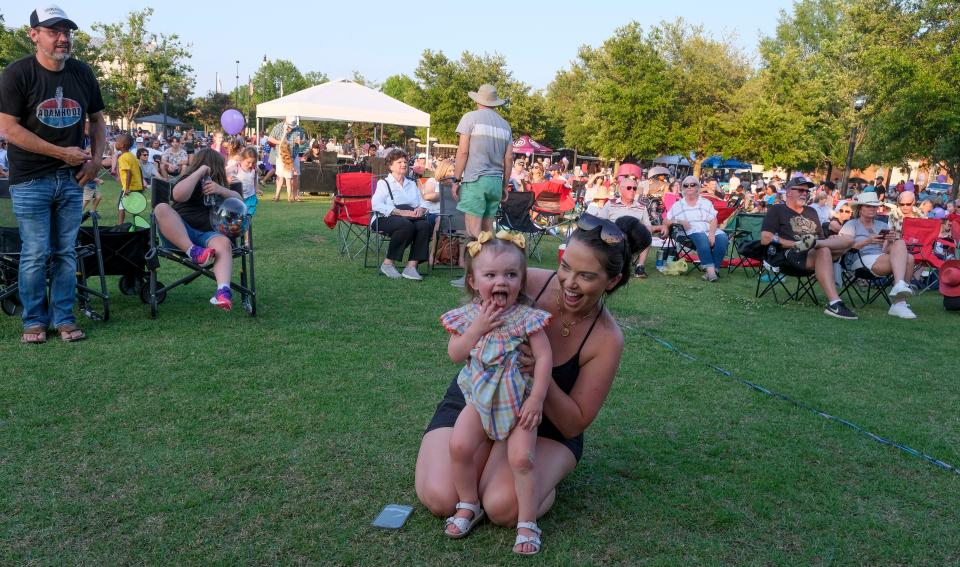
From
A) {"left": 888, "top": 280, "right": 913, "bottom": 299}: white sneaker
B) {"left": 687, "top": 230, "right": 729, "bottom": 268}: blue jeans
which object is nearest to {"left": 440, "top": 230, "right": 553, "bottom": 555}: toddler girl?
{"left": 888, "top": 280, "right": 913, "bottom": 299}: white sneaker

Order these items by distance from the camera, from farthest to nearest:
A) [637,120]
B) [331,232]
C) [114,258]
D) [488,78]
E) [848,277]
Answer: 1. [488,78]
2. [637,120]
3. [331,232]
4. [848,277]
5. [114,258]

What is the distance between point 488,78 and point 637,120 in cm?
1413

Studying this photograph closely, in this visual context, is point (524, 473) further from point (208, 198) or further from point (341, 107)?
point (341, 107)

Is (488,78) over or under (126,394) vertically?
over

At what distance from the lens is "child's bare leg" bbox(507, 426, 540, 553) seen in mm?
2582

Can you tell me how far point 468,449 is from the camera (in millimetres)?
2623

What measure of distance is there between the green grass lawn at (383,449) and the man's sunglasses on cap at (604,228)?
106 centimetres

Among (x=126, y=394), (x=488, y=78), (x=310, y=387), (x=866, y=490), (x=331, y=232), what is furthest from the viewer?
(x=488, y=78)

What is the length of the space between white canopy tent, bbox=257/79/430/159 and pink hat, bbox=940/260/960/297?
615 inches

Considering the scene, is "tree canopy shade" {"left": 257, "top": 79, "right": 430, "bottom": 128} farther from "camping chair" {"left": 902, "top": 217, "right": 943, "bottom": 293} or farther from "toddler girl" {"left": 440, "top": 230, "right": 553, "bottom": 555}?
"toddler girl" {"left": 440, "top": 230, "right": 553, "bottom": 555}

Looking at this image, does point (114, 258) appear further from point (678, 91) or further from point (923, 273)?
point (678, 91)

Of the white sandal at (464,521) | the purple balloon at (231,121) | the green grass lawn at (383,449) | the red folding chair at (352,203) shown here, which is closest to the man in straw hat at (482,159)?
the green grass lawn at (383,449)

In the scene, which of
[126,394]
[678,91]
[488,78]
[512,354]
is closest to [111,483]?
[126,394]

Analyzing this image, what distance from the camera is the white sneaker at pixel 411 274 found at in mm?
7996
